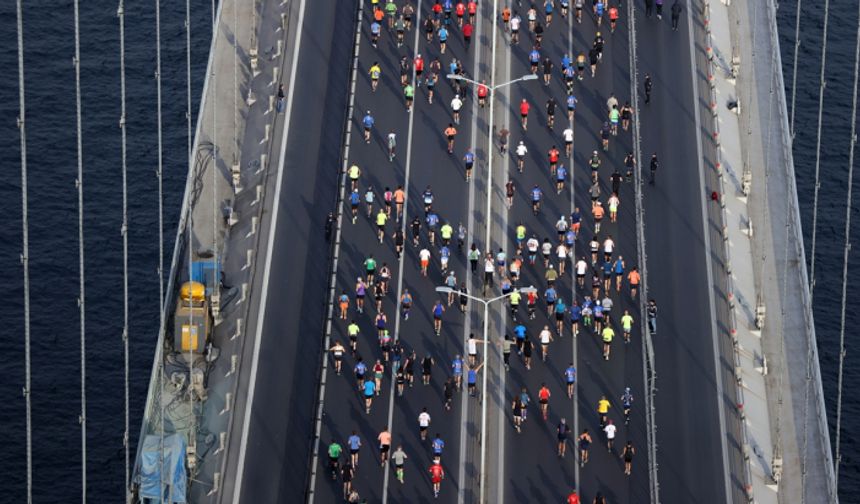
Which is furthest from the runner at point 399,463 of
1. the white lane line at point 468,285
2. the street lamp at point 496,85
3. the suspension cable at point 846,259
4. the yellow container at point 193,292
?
the street lamp at point 496,85

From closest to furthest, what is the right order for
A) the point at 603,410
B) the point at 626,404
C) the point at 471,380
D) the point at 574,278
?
the point at 603,410, the point at 626,404, the point at 471,380, the point at 574,278

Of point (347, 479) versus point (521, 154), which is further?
point (521, 154)

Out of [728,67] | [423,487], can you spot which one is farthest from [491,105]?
[423,487]

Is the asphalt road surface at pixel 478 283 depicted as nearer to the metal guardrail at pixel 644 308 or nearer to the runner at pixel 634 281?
the metal guardrail at pixel 644 308

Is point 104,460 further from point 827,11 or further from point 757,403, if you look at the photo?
point 827,11

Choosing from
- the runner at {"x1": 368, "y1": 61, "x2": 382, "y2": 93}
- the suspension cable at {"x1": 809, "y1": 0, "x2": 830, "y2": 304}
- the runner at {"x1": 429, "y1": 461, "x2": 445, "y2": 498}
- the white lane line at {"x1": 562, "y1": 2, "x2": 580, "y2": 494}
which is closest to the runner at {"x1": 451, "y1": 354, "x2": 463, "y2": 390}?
the white lane line at {"x1": 562, "y1": 2, "x2": 580, "y2": 494}

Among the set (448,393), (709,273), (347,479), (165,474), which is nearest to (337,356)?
(448,393)

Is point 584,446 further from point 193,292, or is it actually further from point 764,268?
point 193,292
